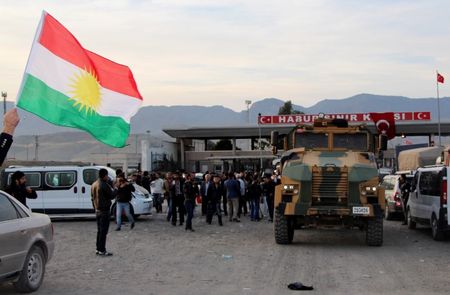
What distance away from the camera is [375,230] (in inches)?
563

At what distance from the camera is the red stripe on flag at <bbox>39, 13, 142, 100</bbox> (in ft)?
41.0

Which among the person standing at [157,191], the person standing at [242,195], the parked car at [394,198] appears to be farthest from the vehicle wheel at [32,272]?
the person standing at [157,191]

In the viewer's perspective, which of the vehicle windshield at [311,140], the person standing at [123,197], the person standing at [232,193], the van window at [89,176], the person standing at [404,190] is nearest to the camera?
the vehicle windshield at [311,140]

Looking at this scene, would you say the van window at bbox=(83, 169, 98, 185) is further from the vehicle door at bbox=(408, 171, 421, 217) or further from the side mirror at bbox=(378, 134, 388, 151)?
the vehicle door at bbox=(408, 171, 421, 217)

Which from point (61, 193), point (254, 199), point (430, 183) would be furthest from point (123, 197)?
point (430, 183)

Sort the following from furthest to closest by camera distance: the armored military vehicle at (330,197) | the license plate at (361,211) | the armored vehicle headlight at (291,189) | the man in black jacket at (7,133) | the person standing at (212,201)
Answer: the person standing at (212,201) → the armored vehicle headlight at (291,189) → the armored military vehicle at (330,197) → the license plate at (361,211) → the man in black jacket at (7,133)

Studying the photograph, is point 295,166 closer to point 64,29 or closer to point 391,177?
point 64,29

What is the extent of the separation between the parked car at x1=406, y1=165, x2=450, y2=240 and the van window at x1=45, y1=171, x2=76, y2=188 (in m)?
10.9

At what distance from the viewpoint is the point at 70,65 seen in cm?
1322

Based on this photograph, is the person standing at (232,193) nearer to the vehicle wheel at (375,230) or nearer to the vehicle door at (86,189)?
the vehicle door at (86,189)

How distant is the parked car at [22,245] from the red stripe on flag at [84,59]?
4.31m

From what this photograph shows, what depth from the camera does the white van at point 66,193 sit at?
21.2 meters

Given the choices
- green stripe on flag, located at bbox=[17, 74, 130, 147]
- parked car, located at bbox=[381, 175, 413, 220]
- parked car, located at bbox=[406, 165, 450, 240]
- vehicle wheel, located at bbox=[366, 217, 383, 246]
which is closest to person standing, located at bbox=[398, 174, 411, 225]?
parked car, located at bbox=[381, 175, 413, 220]

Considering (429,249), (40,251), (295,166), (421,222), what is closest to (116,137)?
(295,166)
